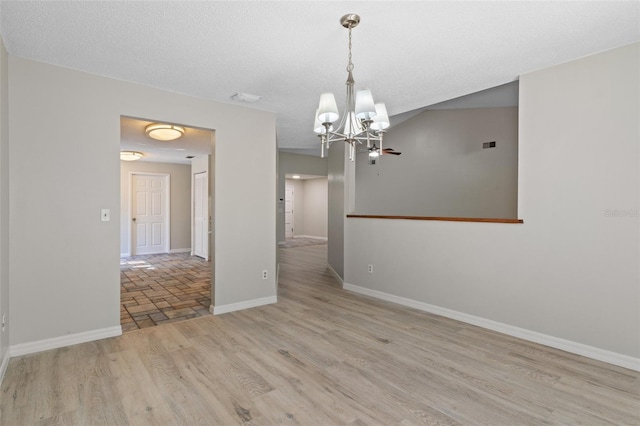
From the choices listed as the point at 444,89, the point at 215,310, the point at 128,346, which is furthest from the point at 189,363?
the point at 444,89

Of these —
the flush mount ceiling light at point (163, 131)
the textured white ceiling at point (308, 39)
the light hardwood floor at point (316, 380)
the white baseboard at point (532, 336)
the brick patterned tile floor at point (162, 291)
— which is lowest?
the light hardwood floor at point (316, 380)

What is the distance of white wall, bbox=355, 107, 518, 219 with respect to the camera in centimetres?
510

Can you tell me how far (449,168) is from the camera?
19.0ft

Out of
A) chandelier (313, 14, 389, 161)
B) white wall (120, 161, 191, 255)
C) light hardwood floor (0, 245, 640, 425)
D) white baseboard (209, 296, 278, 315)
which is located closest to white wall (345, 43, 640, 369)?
light hardwood floor (0, 245, 640, 425)

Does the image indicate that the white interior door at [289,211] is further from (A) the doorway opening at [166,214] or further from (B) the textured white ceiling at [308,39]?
(B) the textured white ceiling at [308,39]

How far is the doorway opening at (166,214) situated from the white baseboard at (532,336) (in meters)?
2.96

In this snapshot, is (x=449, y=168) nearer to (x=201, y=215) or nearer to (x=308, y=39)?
(x=308, y=39)

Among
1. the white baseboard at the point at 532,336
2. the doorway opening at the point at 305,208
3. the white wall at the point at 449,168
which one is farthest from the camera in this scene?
the doorway opening at the point at 305,208

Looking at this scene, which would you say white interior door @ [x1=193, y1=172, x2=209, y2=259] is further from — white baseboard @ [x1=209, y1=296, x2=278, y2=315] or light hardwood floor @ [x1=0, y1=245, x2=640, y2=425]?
light hardwood floor @ [x1=0, y1=245, x2=640, y2=425]

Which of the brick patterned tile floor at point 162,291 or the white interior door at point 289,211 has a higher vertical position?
the white interior door at point 289,211

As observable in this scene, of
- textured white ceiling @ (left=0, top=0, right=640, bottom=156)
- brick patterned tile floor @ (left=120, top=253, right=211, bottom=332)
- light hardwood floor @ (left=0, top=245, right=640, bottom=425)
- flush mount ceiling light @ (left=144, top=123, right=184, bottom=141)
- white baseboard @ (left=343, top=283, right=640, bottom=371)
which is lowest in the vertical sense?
light hardwood floor @ (left=0, top=245, right=640, bottom=425)

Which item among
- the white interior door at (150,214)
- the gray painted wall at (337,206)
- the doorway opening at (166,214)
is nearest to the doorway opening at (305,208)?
the doorway opening at (166,214)

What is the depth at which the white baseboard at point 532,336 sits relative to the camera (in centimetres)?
246

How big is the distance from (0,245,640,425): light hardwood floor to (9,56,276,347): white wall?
1.27ft
